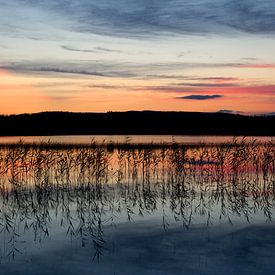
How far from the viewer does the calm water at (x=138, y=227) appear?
32.3ft

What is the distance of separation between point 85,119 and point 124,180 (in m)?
82.3

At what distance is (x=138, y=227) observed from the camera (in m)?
13.1

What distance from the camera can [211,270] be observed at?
9383 millimetres

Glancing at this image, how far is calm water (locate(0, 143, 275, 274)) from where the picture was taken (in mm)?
9836

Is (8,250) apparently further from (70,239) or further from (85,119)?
(85,119)

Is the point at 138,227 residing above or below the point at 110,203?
below

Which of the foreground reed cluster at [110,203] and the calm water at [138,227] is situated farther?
the foreground reed cluster at [110,203]

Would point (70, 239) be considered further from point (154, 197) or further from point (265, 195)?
point (265, 195)

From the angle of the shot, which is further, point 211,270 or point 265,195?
point 265,195

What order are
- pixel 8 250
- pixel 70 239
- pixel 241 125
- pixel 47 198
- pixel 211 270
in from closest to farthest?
1. pixel 211 270
2. pixel 8 250
3. pixel 70 239
4. pixel 47 198
5. pixel 241 125

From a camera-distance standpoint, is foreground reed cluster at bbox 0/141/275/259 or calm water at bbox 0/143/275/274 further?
foreground reed cluster at bbox 0/141/275/259

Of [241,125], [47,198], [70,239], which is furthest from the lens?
[241,125]

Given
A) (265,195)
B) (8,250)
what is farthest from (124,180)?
(8,250)

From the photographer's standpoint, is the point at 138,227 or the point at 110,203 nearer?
the point at 138,227
